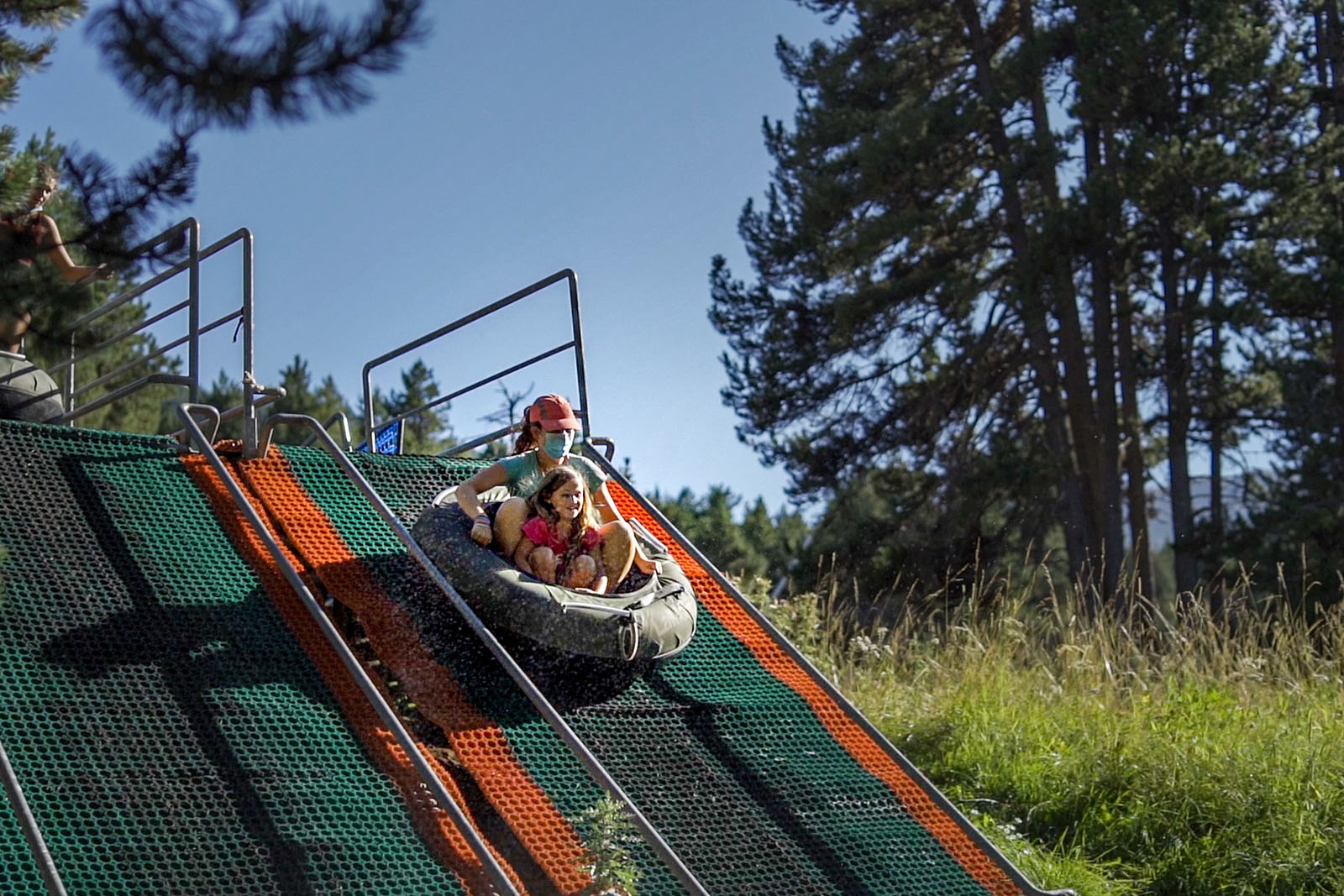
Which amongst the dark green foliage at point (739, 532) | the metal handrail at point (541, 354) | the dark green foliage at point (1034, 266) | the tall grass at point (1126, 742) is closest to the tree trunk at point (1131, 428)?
the dark green foliage at point (1034, 266)

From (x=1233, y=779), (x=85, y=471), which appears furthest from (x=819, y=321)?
(x=85, y=471)

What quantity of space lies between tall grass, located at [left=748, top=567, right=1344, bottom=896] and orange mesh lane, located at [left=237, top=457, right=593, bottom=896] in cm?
233

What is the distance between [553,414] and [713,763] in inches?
61.3

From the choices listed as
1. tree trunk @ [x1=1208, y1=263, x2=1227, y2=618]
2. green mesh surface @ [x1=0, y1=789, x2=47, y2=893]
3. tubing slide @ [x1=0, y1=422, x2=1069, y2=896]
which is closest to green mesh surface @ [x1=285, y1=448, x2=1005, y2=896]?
tubing slide @ [x1=0, y1=422, x2=1069, y2=896]

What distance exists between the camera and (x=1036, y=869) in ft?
20.7

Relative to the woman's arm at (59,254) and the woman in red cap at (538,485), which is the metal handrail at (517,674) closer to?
the woman in red cap at (538,485)

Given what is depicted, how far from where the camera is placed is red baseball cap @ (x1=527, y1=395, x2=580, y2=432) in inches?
245

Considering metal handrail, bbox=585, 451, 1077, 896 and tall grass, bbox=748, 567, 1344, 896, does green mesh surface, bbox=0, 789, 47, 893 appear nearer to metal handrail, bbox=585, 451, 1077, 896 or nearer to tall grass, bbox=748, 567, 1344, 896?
metal handrail, bbox=585, 451, 1077, 896

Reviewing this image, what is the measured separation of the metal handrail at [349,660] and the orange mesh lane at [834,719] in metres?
1.75

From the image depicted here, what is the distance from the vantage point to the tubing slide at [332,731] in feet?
14.6

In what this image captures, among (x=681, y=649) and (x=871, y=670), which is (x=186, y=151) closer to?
(x=681, y=649)

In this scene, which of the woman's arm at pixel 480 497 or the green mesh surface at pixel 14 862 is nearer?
the green mesh surface at pixel 14 862

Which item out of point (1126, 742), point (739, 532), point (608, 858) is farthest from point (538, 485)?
point (739, 532)

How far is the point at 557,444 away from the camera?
20.4 ft
